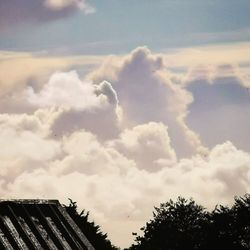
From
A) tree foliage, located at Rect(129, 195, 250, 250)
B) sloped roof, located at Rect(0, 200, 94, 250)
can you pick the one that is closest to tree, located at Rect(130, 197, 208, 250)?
tree foliage, located at Rect(129, 195, 250, 250)

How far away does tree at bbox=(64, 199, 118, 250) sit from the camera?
205 ft

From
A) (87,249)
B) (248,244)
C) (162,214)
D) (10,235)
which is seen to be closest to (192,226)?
(162,214)

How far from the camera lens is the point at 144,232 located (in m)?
80.1

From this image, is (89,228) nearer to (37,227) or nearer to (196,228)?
(196,228)

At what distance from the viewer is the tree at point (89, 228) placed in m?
62.3

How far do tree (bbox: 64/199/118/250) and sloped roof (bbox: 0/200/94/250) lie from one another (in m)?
28.8

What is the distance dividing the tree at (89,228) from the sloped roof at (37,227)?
94.6 feet

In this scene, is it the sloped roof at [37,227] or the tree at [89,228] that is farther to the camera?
the tree at [89,228]

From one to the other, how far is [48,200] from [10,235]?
657cm

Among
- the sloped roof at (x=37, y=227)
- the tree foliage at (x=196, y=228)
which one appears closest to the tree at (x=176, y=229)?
the tree foliage at (x=196, y=228)

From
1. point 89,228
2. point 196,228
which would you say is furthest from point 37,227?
point 196,228

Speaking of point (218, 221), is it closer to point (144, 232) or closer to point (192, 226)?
point (192, 226)

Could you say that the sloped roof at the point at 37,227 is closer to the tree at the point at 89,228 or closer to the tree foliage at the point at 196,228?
the tree at the point at 89,228

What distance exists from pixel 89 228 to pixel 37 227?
3495 centimetres
